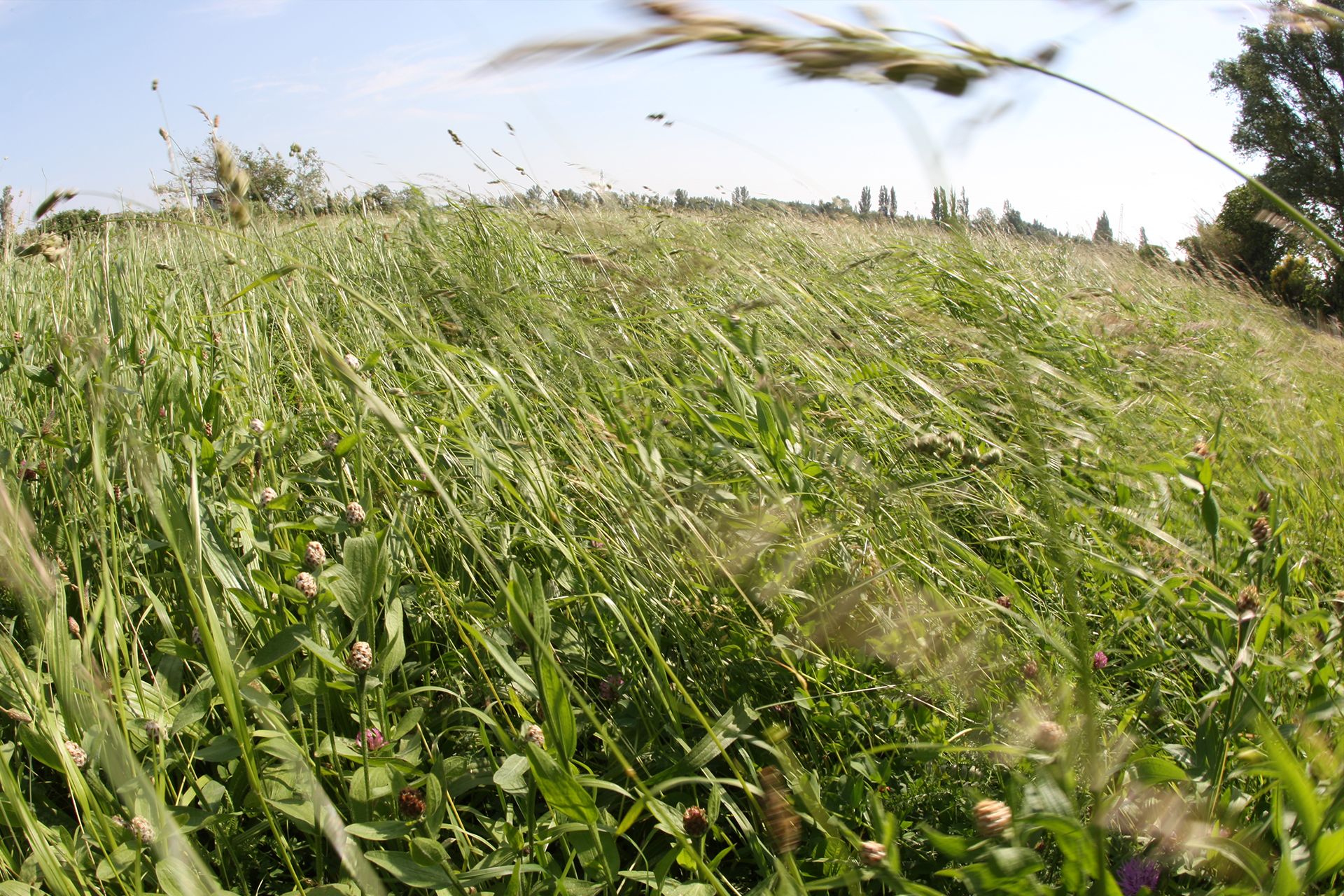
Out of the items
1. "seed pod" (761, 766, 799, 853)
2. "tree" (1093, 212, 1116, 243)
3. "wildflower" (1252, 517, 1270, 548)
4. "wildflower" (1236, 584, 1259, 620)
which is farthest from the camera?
"tree" (1093, 212, 1116, 243)

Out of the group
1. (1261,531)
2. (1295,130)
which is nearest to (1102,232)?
(1261,531)

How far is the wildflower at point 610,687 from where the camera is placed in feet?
3.76

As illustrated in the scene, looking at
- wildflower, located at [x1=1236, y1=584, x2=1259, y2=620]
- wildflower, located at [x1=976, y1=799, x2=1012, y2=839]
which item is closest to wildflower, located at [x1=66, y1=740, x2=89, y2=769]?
wildflower, located at [x1=976, y1=799, x2=1012, y2=839]

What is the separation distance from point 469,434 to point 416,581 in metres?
0.29

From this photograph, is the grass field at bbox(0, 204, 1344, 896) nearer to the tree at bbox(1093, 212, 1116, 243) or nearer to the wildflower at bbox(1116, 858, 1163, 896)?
the wildflower at bbox(1116, 858, 1163, 896)

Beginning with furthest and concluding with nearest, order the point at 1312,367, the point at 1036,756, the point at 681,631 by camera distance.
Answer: the point at 1312,367, the point at 681,631, the point at 1036,756

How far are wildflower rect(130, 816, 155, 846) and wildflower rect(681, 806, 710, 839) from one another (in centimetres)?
64

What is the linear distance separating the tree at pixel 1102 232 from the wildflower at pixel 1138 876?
7885 mm

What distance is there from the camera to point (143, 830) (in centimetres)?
84

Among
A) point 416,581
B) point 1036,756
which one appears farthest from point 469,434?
point 1036,756

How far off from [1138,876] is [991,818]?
28 centimetres

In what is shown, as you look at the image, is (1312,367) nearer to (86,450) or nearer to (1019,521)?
(1019,521)

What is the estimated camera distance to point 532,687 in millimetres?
821

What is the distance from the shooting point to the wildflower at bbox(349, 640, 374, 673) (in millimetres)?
940
